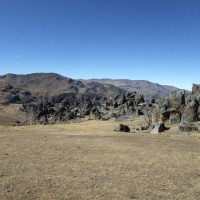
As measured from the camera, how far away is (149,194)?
772 inches

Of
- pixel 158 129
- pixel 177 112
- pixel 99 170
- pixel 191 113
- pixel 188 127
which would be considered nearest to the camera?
pixel 99 170

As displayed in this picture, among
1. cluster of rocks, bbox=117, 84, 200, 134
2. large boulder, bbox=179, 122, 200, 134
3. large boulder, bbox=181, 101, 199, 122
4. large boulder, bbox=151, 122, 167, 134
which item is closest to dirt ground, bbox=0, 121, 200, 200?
large boulder, bbox=179, 122, 200, 134

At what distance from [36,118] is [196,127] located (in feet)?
206

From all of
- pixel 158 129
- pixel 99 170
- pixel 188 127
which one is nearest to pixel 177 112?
pixel 158 129

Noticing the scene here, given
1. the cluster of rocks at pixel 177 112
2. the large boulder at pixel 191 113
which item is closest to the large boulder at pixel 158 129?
the cluster of rocks at pixel 177 112

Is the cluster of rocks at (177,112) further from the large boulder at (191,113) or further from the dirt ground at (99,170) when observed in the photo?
the dirt ground at (99,170)

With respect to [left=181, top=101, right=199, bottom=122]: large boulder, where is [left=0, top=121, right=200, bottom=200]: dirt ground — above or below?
below

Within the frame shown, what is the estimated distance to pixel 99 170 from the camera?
24906 mm

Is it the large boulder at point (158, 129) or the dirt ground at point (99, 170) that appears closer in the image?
the dirt ground at point (99, 170)

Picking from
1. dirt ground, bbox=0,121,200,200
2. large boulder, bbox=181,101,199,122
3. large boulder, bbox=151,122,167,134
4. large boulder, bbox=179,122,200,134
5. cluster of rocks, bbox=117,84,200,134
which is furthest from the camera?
large boulder, bbox=181,101,199,122

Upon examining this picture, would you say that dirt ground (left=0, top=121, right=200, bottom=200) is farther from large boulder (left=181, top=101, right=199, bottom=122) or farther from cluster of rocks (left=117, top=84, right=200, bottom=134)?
large boulder (left=181, top=101, right=199, bottom=122)

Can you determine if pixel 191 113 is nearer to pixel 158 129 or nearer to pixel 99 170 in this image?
pixel 158 129

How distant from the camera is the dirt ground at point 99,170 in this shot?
19.8m

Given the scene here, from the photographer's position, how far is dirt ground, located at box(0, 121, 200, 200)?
65.0 ft
